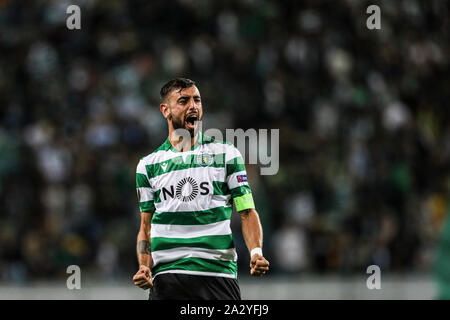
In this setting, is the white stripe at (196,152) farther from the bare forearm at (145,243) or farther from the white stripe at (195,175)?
the bare forearm at (145,243)

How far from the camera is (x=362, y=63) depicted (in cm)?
1336

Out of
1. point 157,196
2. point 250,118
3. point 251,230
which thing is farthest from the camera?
point 250,118

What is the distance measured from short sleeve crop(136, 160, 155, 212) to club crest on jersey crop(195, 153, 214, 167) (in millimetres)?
341

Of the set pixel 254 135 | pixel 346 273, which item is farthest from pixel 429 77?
pixel 346 273

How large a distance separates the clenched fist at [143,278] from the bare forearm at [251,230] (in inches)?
22.1

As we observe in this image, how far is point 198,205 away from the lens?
14.1 ft

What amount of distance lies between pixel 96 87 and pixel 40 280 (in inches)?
148

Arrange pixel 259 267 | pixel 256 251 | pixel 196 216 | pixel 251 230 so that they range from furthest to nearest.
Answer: pixel 196 216 < pixel 251 230 < pixel 256 251 < pixel 259 267

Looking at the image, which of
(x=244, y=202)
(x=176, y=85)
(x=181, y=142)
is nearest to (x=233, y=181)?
(x=244, y=202)

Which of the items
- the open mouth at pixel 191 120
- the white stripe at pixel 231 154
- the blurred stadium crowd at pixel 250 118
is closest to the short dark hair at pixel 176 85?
the open mouth at pixel 191 120

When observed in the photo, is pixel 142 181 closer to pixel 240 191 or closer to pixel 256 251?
pixel 240 191

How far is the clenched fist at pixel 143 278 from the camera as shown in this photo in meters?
4.21

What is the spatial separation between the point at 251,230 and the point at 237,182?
0.29m

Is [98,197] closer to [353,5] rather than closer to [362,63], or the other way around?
[362,63]
